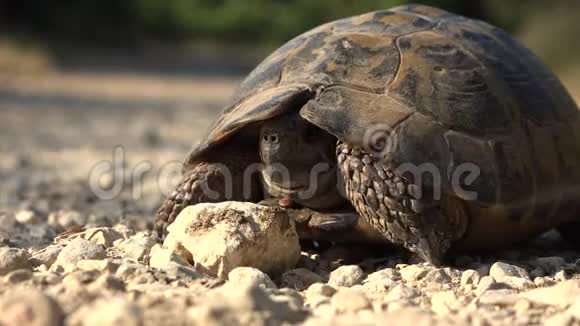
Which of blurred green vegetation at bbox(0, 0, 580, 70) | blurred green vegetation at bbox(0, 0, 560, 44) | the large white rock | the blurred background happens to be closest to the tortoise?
the large white rock

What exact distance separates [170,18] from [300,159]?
90.8 feet

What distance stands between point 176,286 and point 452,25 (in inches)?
72.5

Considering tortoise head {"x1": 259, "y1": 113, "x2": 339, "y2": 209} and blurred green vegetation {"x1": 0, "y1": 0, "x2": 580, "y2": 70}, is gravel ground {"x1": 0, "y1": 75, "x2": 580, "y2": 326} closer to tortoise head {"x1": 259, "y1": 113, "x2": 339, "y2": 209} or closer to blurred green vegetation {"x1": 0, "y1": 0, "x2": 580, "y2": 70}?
tortoise head {"x1": 259, "y1": 113, "x2": 339, "y2": 209}

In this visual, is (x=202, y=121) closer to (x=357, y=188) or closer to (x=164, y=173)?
(x=164, y=173)

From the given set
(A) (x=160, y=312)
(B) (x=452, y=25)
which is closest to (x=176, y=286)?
(A) (x=160, y=312)

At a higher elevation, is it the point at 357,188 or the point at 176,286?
the point at 357,188

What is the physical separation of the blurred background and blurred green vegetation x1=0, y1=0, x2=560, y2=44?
4 cm

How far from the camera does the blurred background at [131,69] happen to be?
273 inches

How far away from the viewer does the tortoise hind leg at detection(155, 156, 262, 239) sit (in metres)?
3.91

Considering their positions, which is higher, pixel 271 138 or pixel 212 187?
pixel 271 138

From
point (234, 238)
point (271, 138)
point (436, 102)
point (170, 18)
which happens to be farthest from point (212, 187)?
point (170, 18)

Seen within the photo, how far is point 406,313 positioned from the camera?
2418 mm

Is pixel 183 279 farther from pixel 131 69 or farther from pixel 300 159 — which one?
pixel 131 69

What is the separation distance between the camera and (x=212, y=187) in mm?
3936
